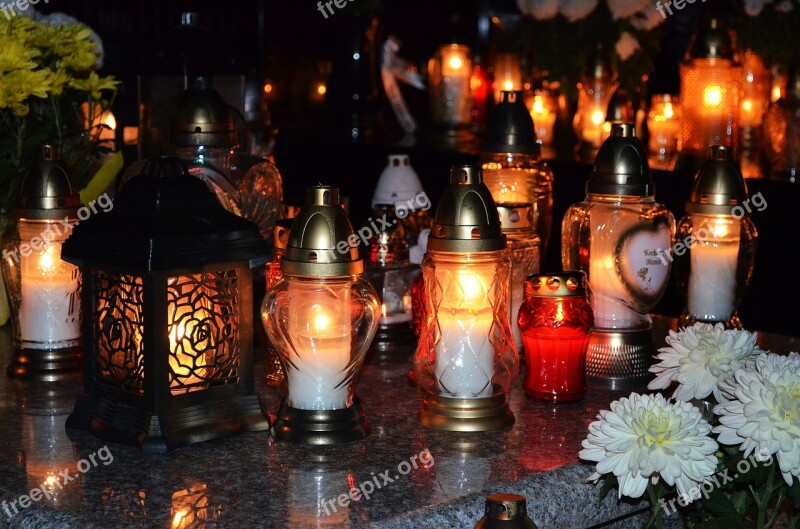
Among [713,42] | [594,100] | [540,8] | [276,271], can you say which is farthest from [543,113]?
[276,271]

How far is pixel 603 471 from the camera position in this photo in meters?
1.03

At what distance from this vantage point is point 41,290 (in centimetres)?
151

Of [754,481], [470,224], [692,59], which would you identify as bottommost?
[754,481]

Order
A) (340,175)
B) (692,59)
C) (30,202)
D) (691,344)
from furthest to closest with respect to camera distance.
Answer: (340,175), (692,59), (30,202), (691,344)

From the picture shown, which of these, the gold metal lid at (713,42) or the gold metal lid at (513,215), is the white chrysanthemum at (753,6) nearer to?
the gold metal lid at (713,42)

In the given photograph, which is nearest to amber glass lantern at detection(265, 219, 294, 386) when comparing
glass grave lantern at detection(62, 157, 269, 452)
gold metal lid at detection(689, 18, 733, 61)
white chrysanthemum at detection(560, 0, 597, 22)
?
glass grave lantern at detection(62, 157, 269, 452)

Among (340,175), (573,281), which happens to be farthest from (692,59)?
(573,281)

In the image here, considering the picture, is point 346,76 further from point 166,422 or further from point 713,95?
point 166,422

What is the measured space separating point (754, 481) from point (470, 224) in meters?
0.37

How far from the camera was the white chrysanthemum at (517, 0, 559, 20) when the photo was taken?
9.16 feet

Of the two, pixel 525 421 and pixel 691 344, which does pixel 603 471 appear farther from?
pixel 525 421

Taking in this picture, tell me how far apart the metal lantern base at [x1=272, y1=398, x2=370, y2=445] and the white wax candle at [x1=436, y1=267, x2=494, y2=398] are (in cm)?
11

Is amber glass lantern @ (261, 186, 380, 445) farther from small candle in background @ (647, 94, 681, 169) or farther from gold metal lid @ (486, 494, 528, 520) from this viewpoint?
small candle in background @ (647, 94, 681, 169)

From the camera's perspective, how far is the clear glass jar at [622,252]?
1.48 metres
